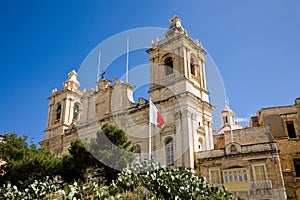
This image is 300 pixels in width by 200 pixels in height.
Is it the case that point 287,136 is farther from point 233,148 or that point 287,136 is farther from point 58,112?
point 58,112

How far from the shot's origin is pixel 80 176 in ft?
64.7

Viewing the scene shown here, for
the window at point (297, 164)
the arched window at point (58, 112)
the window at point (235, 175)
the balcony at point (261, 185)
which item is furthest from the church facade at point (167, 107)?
the window at point (297, 164)

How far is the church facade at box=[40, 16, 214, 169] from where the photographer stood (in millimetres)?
23188

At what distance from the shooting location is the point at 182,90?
24.2 m

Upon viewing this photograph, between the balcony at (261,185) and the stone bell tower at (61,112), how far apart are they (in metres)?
19.5

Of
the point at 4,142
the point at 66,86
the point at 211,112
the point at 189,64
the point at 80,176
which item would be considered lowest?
the point at 80,176

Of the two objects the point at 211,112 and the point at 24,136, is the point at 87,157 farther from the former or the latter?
the point at 211,112

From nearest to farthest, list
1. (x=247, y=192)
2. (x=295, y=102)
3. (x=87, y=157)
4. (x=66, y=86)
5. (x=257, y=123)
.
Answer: (x=87, y=157) → (x=247, y=192) → (x=295, y=102) → (x=257, y=123) → (x=66, y=86)

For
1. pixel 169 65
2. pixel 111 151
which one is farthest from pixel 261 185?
pixel 169 65

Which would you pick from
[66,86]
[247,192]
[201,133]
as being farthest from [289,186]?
[66,86]

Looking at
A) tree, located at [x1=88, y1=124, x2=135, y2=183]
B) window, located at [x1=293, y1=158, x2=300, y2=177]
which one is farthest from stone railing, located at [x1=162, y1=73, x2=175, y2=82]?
window, located at [x1=293, y1=158, x2=300, y2=177]

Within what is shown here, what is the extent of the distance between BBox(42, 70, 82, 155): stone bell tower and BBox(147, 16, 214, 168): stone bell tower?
39.4 ft

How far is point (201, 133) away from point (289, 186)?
8508mm

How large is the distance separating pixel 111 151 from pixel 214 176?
26.2 feet
